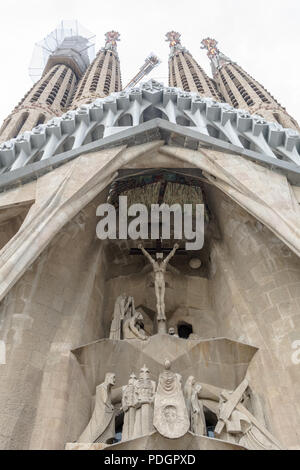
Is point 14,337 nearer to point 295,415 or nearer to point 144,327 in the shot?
point 144,327

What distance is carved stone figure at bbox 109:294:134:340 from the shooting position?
6879 mm

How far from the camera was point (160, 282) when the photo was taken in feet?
24.6

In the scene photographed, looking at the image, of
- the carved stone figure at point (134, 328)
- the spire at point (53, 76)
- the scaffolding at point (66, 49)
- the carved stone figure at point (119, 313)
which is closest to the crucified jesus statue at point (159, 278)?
the carved stone figure at point (134, 328)

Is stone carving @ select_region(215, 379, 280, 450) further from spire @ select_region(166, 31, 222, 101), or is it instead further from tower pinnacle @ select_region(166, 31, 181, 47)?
tower pinnacle @ select_region(166, 31, 181, 47)

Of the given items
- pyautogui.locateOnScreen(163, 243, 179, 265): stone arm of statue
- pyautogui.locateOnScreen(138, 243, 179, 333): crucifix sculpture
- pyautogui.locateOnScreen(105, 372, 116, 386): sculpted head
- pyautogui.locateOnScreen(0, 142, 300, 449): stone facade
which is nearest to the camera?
pyautogui.locateOnScreen(0, 142, 300, 449): stone facade

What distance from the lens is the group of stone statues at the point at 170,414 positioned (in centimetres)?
507

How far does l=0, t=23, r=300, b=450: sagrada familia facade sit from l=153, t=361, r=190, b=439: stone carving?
17 millimetres

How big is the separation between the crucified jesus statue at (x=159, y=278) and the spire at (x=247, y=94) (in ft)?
34.2

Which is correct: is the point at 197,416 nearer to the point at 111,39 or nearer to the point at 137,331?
the point at 137,331

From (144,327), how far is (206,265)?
1.73 meters

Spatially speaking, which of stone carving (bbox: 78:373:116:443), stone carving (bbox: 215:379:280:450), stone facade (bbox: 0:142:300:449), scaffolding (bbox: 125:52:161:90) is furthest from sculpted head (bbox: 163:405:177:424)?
scaffolding (bbox: 125:52:161:90)

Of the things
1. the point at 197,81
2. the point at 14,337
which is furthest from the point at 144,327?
the point at 197,81

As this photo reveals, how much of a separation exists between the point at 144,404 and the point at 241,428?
3.73ft

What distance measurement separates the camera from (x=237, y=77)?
22.0 metres
